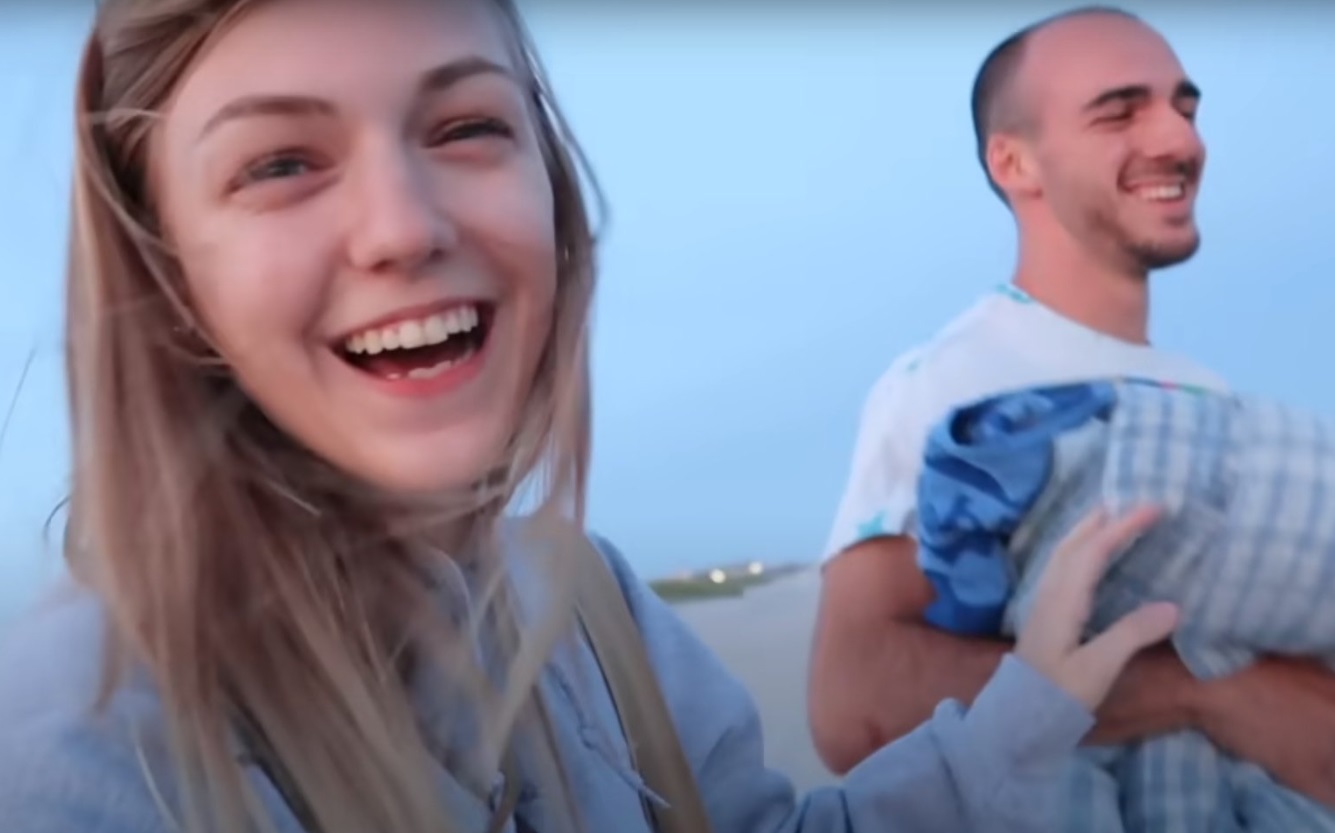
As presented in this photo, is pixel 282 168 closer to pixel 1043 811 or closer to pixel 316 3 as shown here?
pixel 316 3

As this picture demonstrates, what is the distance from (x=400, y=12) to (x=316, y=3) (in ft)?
0.16

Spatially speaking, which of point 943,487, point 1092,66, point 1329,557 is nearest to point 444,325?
point 943,487

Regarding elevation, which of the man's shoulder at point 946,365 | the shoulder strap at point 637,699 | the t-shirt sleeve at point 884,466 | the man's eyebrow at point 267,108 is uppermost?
the man's eyebrow at point 267,108

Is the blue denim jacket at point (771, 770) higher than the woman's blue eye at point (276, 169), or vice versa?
the woman's blue eye at point (276, 169)

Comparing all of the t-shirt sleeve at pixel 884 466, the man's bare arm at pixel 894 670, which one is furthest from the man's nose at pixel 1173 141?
the man's bare arm at pixel 894 670

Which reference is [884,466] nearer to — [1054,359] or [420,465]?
[1054,359]

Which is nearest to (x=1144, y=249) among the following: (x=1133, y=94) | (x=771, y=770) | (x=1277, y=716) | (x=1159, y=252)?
(x=1159, y=252)

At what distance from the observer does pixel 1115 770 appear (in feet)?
3.79

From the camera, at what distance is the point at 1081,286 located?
3.93 ft

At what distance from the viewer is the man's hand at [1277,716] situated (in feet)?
3.77

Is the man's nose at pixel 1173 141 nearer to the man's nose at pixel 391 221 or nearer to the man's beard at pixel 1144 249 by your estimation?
the man's beard at pixel 1144 249

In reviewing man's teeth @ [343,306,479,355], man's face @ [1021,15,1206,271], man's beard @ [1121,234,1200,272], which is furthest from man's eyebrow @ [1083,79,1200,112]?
man's teeth @ [343,306,479,355]

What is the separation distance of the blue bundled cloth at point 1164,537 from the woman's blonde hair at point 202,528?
447 millimetres

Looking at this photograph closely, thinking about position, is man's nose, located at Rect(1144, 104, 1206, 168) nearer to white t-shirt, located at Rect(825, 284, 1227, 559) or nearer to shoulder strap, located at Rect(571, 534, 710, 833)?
white t-shirt, located at Rect(825, 284, 1227, 559)
